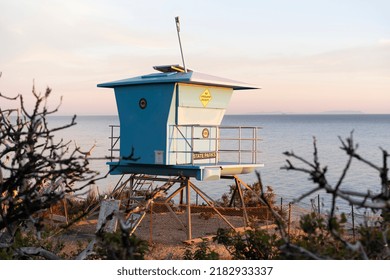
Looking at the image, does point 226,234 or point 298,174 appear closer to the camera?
point 226,234

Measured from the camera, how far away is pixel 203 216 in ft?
73.0

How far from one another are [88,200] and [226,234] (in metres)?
12.2

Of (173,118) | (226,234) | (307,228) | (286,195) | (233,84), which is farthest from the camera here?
(286,195)

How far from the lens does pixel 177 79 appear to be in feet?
55.7

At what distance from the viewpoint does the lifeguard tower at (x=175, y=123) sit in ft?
57.3

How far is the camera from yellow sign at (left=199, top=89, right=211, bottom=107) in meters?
18.3

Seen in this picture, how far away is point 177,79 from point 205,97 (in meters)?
1.68

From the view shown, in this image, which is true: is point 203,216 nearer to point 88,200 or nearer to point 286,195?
point 88,200

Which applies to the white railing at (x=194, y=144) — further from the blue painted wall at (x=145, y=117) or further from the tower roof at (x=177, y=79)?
the tower roof at (x=177, y=79)

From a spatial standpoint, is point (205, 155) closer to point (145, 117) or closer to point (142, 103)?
point (145, 117)

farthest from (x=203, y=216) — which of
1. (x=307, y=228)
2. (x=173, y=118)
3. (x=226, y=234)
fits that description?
(x=307, y=228)

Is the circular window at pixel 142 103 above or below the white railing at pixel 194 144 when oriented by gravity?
above

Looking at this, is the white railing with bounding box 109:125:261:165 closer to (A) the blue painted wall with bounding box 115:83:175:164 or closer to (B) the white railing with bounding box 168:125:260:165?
(B) the white railing with bounding box 168:125:260:165

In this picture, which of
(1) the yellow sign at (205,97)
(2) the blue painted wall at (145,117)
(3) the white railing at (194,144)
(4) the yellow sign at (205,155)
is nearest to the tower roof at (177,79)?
(2) the blue painted wall at (145,117)
